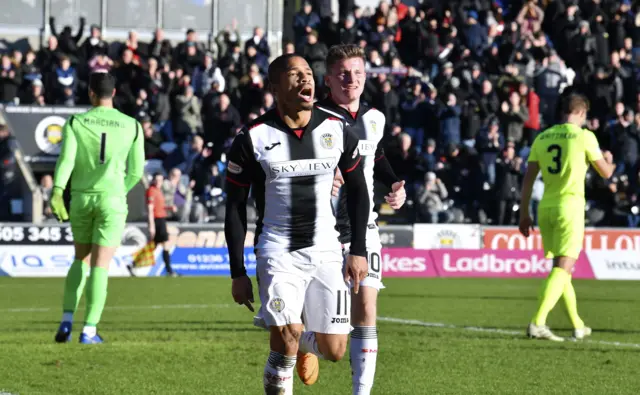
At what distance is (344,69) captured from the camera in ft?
26.9

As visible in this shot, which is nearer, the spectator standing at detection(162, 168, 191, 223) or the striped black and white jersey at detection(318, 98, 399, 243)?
the striped black and white jersey at detection(318, 98, 399, 243)

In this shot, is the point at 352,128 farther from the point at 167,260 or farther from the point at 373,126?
the point at 167,260

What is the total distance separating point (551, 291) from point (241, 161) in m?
6.14

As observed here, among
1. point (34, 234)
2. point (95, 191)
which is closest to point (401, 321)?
point (95, 191)

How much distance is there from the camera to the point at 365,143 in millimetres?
8195

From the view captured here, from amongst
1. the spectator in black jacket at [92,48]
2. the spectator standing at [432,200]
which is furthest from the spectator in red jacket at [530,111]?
the spectator in black jacket at [92,48]

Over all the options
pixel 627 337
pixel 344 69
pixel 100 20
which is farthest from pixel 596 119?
pixel 344 69

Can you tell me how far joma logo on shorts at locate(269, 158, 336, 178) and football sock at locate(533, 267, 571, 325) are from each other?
5.82 m

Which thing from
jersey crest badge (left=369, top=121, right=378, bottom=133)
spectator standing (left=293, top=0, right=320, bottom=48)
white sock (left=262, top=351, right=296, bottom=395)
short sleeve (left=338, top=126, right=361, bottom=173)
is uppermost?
spectator standing (left=293, top=0, right=320, bottom=48)

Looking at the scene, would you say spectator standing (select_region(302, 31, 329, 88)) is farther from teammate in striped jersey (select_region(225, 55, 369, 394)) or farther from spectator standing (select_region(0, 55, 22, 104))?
teammate in striped jersey (select_region(225, 55, 369, 394))

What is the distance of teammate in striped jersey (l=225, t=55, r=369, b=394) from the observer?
6656 millimetres

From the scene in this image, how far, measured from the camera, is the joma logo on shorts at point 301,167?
6.70 meters

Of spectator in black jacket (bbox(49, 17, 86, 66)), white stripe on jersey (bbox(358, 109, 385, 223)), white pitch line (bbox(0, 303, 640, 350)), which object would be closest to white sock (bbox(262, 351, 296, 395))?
white stripe on jersey (bbox(358, 109, 385, 223))

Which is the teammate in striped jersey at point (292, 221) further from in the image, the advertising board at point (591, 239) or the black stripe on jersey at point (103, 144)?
the advertising board at point (591, 239)
